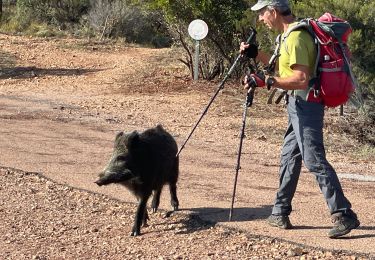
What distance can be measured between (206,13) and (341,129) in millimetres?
6115

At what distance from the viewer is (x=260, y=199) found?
7609 mm

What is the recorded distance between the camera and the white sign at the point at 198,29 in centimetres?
1609

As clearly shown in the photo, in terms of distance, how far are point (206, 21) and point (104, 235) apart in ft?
38.3

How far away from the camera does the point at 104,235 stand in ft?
21.4

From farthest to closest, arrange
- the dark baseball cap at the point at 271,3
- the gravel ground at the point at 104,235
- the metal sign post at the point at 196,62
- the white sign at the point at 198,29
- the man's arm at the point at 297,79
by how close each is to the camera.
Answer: the metal sign post at the point at 196,62
the white sign at the point at 198,29
the gravel ground at the point at 104,235
the dark baseball cap at the point at 271,3
the man's arm at the point at 297,79

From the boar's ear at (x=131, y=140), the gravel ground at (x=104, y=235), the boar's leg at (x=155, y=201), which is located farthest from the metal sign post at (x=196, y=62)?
the boar's ear at (x=131, y=140)

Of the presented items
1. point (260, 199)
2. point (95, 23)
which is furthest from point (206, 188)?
point (95, 23)

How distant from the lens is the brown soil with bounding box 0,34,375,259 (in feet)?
20.2

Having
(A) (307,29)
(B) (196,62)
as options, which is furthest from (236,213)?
(B) (196,62)

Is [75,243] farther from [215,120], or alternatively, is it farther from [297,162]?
[215,120]

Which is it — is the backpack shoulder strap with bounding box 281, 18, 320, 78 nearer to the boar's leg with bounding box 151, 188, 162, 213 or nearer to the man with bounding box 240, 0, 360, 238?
the man with bounding box 240, 0, 360, 238

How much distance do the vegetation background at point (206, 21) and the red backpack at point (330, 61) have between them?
3.37m

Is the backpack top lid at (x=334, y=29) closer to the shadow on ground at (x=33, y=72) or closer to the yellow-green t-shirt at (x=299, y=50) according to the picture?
the yellow-green t-shirt at (x=299, y=50)

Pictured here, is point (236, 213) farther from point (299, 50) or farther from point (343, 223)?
point (299, 50)
